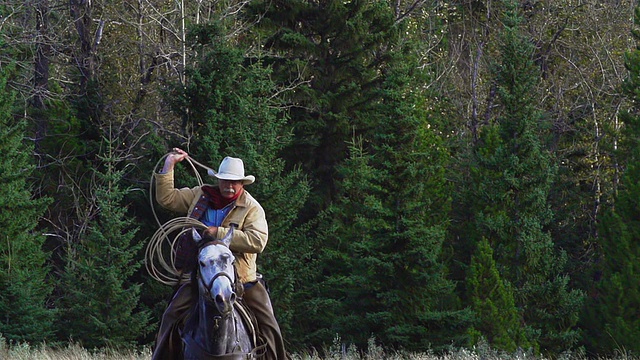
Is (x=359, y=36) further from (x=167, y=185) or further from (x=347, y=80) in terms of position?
(x=167, y=185)

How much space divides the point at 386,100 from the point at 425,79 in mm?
5116

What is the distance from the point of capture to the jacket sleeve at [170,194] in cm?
1032

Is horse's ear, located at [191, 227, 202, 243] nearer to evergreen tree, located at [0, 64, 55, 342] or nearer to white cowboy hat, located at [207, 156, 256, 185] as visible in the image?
white cowboy hat, located at [207, 156, 256, 185]

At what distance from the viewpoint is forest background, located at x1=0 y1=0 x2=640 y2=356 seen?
99.7 feet

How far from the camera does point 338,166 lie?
114 ft

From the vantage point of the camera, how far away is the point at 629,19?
4391cm

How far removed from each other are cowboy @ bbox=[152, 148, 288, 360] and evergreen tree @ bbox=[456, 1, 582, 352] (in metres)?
25.0

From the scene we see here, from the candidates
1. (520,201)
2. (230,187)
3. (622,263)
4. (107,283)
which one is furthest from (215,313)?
(622,263)

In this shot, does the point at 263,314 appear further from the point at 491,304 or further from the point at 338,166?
the point at 338,166

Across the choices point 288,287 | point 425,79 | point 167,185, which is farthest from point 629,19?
point 167,185

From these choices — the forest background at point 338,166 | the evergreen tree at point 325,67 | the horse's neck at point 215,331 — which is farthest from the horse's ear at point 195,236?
the evergreen tree at point 325,67

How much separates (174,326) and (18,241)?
72.7ft

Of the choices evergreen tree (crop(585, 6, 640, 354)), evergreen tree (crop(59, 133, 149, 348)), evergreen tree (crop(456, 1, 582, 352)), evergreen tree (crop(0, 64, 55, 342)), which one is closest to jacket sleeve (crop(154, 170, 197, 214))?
evergreen tree (crop(59, 133, 149, 348))

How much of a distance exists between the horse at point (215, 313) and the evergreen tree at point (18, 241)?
2028 centimetres
